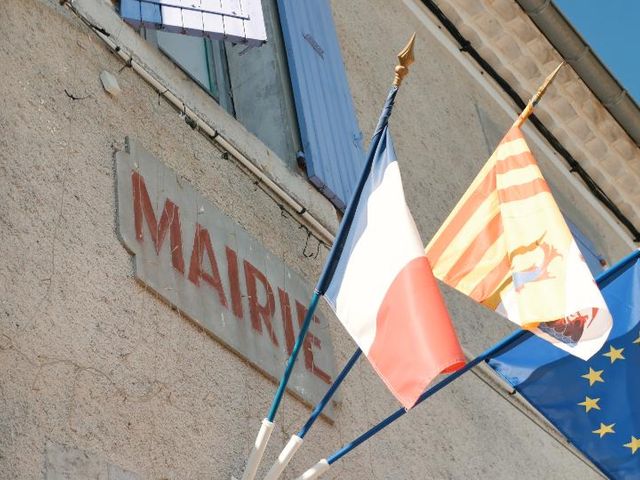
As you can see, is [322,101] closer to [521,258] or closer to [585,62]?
[521,258]

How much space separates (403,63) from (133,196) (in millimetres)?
1022

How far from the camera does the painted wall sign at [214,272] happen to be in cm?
404

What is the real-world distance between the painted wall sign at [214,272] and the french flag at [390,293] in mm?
587

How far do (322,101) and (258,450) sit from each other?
257cm

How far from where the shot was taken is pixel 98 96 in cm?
430

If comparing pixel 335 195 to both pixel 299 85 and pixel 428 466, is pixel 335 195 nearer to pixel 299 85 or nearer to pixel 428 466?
pixel 299 85

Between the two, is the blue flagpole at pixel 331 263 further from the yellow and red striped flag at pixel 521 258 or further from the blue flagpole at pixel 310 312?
the yellow and red striped flag at pixel 521 258

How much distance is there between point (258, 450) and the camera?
3680 mm

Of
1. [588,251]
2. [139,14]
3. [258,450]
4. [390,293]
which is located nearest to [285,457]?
[258,450]

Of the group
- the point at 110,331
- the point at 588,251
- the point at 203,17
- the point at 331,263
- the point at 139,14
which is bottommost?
the point at 110,331

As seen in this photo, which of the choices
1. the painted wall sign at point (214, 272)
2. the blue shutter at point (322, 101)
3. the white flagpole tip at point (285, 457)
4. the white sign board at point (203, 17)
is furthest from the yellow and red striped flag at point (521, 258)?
the blue shutter at point (322, 101)

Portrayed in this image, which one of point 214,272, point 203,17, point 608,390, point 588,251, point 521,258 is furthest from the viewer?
point 588,251

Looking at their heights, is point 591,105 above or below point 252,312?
above

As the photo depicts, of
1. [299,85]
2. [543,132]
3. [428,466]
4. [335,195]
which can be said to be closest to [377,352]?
[428,466]
